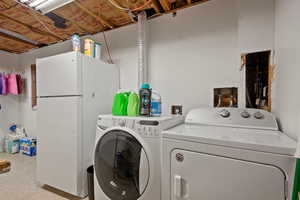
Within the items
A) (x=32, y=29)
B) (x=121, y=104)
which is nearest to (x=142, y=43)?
(x=121, y=104)

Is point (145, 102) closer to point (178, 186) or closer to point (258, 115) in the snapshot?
point (178, 186)

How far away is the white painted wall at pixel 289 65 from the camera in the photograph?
75 centimetres

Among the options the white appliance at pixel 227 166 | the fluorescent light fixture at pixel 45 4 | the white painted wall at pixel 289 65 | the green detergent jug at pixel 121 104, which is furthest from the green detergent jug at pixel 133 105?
the fluorescent light fixture at pixel 45 4

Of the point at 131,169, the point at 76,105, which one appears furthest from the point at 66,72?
the point at 131,169

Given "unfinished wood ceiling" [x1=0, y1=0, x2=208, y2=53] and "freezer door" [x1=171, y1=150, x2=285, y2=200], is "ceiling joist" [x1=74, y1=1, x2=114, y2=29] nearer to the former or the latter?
"unfinished wood ceiling" [x1=0, y1=0, x2=208, y2=53]

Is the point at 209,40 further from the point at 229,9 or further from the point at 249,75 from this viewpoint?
the point at 249,75

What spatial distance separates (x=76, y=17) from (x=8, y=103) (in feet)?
9.29

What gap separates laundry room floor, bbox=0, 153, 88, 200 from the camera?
5.23 ft

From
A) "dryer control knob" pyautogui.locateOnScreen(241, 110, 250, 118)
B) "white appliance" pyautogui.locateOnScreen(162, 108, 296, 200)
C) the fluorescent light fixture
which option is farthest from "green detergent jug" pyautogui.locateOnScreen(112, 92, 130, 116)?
the fluorescent light fixture

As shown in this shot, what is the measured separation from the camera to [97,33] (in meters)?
2.36

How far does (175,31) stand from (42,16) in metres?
1.85

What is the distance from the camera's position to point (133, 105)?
131 cm

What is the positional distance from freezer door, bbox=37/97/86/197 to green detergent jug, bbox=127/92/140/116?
607 millimetres

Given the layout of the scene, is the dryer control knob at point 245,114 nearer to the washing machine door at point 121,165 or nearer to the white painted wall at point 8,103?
the washing machine door at point 121,165
